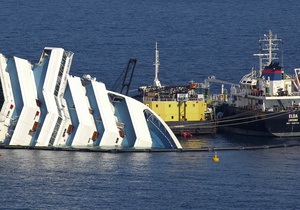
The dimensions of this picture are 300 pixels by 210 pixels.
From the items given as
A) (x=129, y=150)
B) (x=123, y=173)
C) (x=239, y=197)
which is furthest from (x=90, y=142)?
(x=239, y=197)

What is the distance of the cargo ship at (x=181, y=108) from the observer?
163000 mm

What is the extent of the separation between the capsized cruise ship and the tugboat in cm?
1805

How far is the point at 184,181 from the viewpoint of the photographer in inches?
5094

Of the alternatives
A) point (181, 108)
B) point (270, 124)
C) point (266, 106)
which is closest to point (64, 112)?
point (181, 108)

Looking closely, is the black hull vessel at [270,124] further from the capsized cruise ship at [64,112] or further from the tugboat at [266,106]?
the capsized cruise ship at [64,112]

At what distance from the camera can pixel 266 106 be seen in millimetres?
164750

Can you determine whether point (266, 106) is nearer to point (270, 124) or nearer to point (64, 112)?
point (270, 124)

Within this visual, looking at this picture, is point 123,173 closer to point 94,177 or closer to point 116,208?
point 94,177

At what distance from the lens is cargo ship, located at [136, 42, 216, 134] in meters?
163

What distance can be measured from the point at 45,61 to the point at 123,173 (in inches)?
714

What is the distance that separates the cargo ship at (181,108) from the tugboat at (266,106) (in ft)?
6.70

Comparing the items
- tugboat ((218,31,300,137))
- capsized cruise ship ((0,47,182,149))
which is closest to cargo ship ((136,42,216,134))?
tugboat ((218,31,300,137))

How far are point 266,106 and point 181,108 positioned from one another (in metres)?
9.00

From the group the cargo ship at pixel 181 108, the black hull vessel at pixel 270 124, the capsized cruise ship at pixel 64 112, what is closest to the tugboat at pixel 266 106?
the black hull vessel at pixel 270 124
